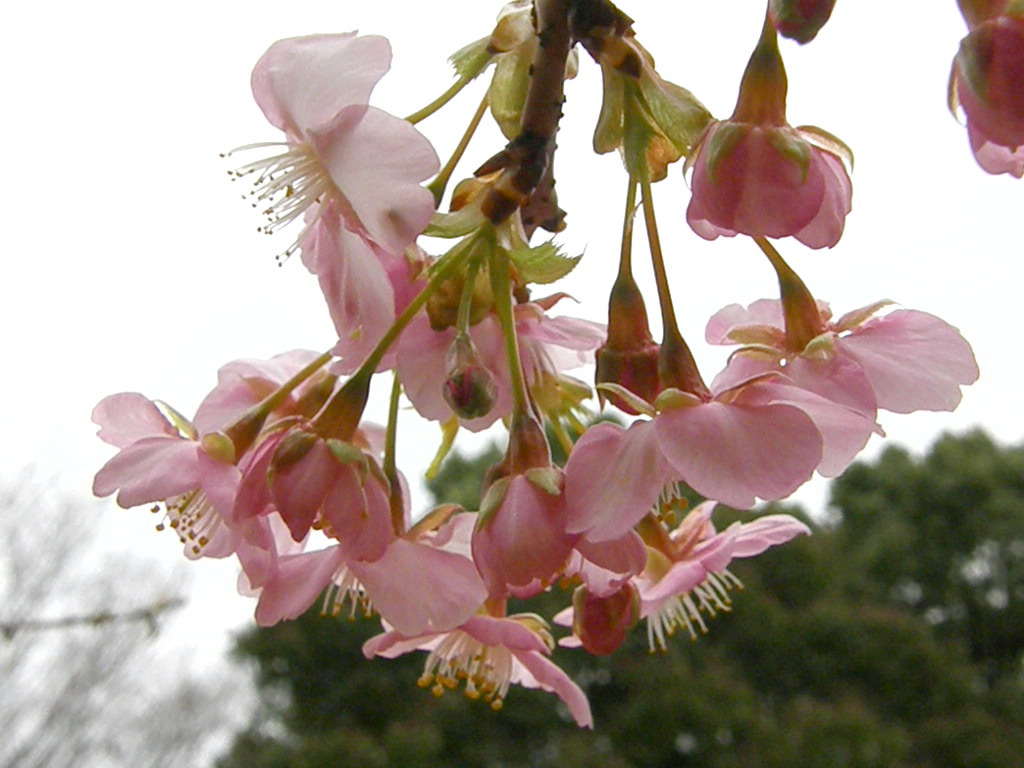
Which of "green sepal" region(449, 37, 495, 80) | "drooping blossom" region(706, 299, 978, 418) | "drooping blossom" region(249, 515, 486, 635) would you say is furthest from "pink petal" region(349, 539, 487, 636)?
"green sepal" region(449, 37, 495, 80)

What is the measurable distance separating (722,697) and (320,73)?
766 centimetres

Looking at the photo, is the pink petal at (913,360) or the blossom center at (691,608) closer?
the pink petal at (913,360)

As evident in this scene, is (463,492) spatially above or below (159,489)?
below

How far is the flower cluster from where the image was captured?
52 cm

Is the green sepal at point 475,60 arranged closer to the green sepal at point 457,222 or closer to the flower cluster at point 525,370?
the flower cluster at point 525,370

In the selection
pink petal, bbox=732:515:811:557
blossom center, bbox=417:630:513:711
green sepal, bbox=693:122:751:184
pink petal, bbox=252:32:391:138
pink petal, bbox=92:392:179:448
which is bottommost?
blossom center, bbox=417:630:513:711

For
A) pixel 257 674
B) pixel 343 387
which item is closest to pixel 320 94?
pixel 343 387

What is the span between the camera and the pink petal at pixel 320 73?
53cm

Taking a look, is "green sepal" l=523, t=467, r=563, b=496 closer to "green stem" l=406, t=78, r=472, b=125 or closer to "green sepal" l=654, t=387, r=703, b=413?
"green sepal" l=654, t=387, r=703, b=413

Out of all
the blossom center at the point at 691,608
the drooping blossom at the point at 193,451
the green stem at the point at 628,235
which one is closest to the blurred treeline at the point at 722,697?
the blossom center at the point at 691,608

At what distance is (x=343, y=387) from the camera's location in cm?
64

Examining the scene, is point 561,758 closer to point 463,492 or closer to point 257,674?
point 463,492

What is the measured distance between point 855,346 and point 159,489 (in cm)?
43

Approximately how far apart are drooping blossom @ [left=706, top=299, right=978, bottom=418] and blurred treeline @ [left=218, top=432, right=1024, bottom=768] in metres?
5.85
